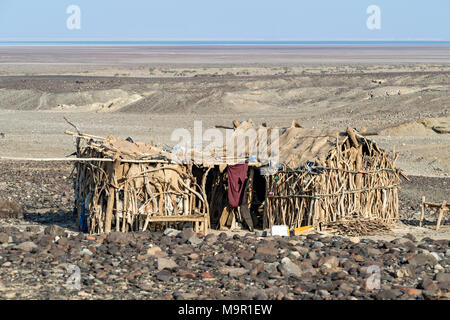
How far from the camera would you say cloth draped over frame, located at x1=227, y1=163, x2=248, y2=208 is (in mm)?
16000

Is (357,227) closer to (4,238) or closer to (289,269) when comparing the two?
(289,269)

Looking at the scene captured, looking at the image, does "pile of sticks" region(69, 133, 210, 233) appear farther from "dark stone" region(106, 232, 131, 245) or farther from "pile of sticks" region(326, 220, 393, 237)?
"pile of sticks" region(326, 220, 393, 237)

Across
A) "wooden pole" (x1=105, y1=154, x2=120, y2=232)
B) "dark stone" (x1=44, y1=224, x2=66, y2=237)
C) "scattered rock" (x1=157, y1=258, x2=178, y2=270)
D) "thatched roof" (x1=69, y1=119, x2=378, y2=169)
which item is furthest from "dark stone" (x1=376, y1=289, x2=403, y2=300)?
"dark stone" (x1=44, y1=224, x2=66, y2=237)

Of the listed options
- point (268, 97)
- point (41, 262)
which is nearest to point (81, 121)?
point (268, 97)

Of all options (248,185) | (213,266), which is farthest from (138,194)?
(213,266)

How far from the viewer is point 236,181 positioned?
16.0 metres

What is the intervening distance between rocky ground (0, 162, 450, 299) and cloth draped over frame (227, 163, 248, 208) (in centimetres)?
71

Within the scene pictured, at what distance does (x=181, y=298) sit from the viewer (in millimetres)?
11016

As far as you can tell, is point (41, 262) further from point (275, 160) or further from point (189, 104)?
point (189, 104)

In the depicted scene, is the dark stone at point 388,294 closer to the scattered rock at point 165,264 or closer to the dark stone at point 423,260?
the dark stone at point 423,260

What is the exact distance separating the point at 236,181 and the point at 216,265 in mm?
3548

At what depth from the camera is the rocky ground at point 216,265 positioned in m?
11.4

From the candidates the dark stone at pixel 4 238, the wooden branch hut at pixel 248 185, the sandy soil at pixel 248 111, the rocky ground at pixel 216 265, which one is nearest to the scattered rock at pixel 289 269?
the rocky ground at pixel 216 265

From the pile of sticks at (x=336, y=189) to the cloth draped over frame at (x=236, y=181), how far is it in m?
0.51
